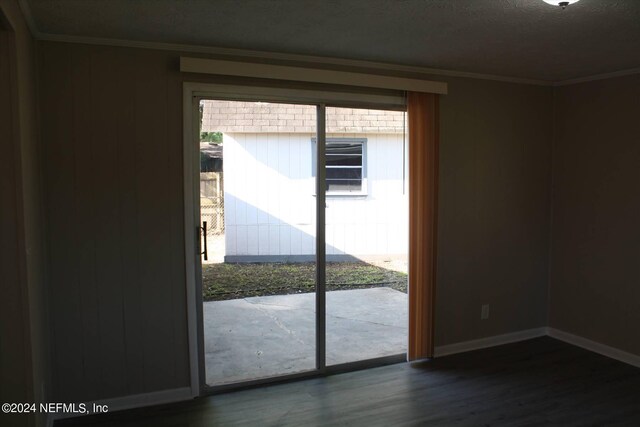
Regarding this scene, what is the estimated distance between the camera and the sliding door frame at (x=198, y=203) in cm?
308

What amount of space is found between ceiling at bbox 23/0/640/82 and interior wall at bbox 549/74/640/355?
557mm

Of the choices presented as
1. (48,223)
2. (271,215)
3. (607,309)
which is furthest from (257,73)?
(607,309)

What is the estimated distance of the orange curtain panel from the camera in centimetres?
363

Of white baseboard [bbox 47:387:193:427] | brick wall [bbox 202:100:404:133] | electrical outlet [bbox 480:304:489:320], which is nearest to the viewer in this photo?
white baseboard [bbox 47:387:193:427]

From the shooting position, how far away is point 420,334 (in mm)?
3746

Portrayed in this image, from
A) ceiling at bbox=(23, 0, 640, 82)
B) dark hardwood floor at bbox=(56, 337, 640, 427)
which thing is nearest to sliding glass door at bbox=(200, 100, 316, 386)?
dark hardwood floor at bbox=(56, 337, 640, 427)

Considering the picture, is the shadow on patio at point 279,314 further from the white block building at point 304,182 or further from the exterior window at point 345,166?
the exterior window at point 345,166

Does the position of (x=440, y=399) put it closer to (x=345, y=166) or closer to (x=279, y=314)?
(x=279, y=314)

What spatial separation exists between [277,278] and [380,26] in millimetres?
1857

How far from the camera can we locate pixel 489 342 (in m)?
4.11

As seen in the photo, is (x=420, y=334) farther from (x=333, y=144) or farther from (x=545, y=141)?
(x=545, y=141)

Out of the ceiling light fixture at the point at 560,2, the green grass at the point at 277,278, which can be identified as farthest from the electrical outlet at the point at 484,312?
the ceiling light fixture at the point at 560,2

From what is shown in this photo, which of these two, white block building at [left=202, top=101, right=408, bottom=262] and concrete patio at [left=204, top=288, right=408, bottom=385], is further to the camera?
concrete patio at [left=204, top=288, right=408, bottom=385]

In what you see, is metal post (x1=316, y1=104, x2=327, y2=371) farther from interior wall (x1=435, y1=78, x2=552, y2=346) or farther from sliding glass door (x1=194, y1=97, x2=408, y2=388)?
interior wall (x1=435, y1=78, x2=552, y2=346)
